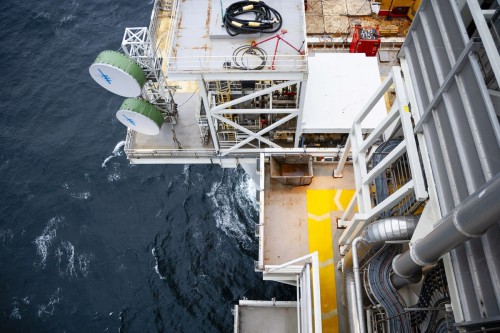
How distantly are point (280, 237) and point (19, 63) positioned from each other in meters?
46.3

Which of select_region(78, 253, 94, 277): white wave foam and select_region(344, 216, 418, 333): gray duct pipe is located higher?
select_region(78, 253, 94, 277): white wave foam

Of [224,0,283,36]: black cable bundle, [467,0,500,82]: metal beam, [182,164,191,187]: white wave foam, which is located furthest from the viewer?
[182,164,191,187]: white wave foam

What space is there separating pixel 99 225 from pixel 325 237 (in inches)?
971

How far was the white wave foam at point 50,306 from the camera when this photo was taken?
117 feet

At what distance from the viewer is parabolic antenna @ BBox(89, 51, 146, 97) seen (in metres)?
27.0

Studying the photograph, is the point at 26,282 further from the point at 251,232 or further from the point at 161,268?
the point at 251,232

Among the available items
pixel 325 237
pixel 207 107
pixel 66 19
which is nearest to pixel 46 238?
pixel 207 107

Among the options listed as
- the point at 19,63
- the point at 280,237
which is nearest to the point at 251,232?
the point at 280,237

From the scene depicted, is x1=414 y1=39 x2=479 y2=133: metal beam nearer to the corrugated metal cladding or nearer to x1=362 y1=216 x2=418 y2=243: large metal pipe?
the corrugated metal cladding

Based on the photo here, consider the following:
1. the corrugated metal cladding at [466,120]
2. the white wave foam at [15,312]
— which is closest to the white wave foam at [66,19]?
the white wave foam at [15,312]

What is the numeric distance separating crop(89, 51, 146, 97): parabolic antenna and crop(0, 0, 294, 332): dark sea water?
16843 mm

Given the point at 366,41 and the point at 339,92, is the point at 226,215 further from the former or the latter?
the point at 366,41

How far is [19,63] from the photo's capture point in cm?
5272

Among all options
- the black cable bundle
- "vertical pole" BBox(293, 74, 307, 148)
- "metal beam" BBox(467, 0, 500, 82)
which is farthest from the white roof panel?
"metal beam" BBox(467, 0, 500, 82)
